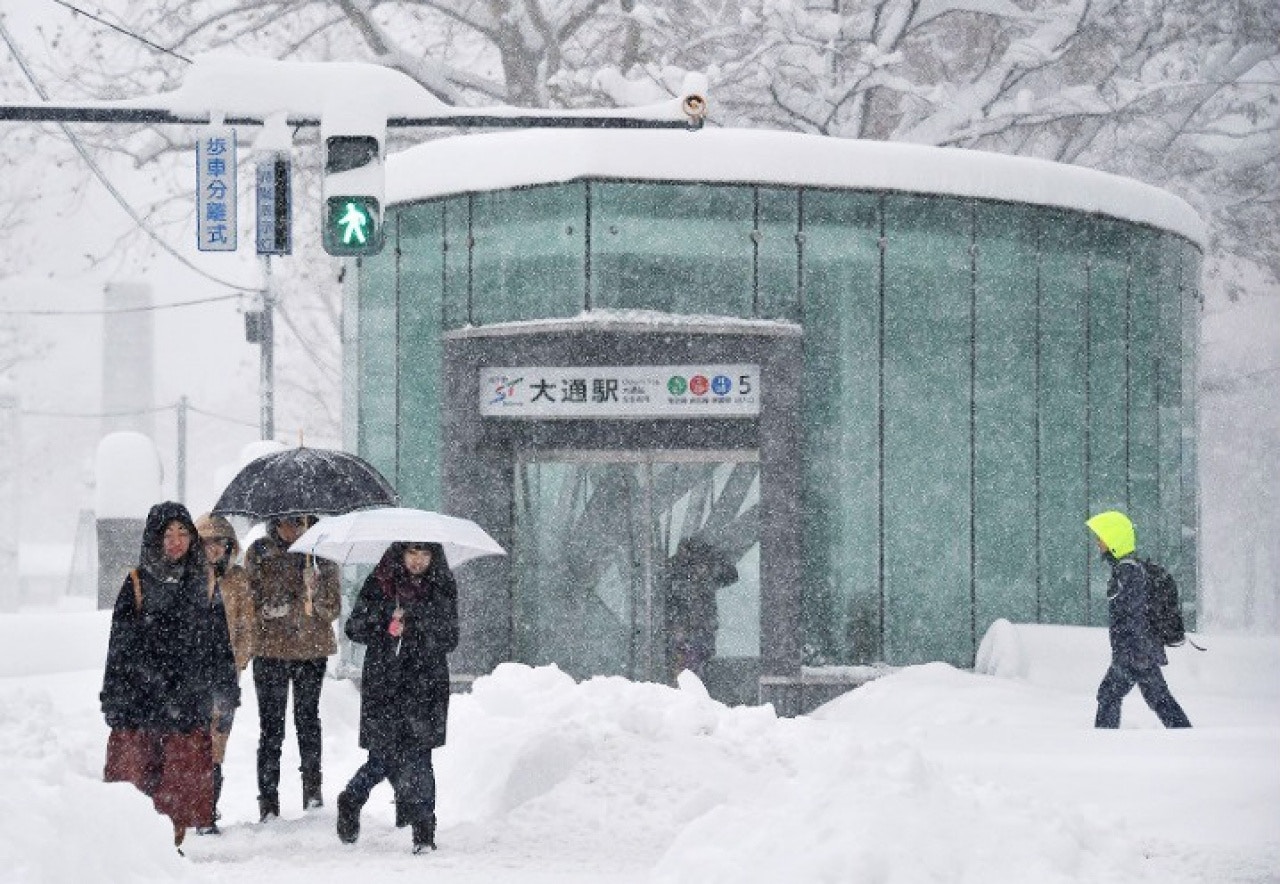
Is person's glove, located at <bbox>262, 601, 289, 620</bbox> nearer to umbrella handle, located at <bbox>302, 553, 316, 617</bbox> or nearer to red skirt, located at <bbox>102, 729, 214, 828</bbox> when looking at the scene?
umbrella handle, located at <bbox>302, 553, 316, 617</bbox>

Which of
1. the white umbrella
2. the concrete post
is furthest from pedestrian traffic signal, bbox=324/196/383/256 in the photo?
the concrete post

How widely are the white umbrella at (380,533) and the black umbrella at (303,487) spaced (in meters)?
0.25

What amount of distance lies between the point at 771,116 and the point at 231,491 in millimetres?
13043

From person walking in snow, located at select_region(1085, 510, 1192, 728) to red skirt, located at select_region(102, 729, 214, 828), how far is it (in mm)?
6290

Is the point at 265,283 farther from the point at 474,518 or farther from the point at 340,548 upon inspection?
the point at 340,548

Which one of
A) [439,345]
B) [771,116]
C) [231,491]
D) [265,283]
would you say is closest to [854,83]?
[771,116]

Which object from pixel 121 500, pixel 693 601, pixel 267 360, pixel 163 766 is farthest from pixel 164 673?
pixel 121 500

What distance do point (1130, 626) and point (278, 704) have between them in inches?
227

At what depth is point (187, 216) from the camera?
A: 26.3m

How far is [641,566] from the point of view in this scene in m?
17.2

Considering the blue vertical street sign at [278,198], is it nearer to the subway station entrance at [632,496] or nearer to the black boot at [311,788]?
the subway station entrance at [632,496]

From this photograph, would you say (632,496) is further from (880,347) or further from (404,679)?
(404,679)

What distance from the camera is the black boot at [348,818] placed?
1003 cm

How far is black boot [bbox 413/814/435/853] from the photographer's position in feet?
32.4
